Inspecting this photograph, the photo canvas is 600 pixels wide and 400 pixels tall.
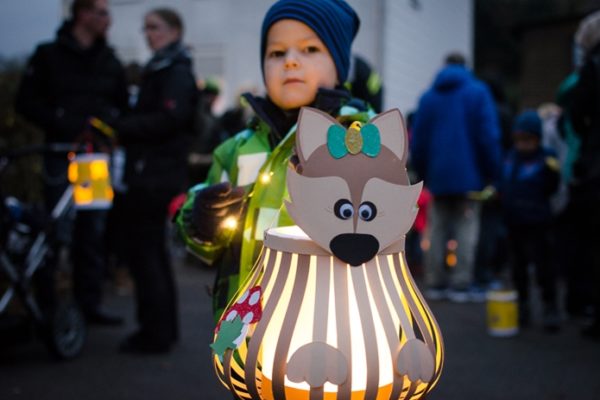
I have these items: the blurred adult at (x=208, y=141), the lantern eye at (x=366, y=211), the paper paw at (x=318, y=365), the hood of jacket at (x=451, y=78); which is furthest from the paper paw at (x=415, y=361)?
the blurred adult at (x=208, y=141)

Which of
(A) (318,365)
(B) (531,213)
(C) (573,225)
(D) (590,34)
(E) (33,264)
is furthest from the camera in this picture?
(C) (573,225)

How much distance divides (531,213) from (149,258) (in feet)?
8.65

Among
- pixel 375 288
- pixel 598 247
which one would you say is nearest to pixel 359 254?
pixel 375 288

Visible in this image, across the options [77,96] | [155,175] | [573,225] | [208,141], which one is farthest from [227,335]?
[208,141]

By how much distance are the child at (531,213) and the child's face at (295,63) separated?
3.69 m

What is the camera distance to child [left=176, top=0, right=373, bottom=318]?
1.95 metres

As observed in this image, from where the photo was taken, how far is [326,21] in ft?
6.48

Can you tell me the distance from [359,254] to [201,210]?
62cm

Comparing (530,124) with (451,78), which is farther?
(451,78)

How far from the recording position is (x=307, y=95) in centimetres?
200

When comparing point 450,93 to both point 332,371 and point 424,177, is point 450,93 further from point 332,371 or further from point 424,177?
point 332,371

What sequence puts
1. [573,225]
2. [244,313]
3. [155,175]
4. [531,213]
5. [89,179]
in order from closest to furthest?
[244,313], [155,175], [89,179], [531,213], [573,225]

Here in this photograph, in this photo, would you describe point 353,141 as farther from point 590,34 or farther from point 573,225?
point 573,225

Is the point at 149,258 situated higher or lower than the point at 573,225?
higher
